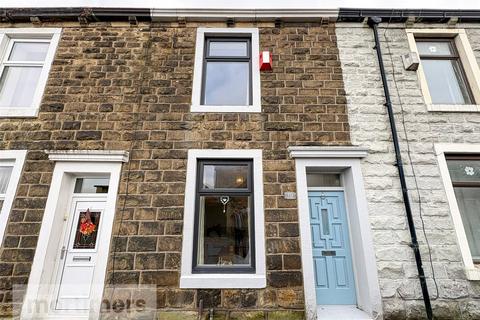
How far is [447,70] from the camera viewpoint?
212 inches

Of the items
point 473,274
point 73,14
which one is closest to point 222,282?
point 473,274

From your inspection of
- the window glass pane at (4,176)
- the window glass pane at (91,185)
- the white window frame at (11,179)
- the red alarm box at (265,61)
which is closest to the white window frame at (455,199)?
the red alarm box at (265,61)

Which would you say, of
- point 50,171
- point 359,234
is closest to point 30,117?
point 50,171

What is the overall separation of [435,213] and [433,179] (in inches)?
23.4

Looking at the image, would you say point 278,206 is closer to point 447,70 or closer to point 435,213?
point 435,213

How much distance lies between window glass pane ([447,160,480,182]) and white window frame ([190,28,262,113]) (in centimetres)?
365

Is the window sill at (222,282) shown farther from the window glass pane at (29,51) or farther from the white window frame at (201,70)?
the window glass pane at (29,51)

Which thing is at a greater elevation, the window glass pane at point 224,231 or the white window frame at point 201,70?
the white window frame at point 201,70

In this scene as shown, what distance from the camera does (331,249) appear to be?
432 cm

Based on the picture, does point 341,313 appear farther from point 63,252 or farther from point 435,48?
point 435,48

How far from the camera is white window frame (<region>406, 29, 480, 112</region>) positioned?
4.83 meters

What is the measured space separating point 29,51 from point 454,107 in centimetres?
873

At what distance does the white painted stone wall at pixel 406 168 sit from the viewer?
154 inches

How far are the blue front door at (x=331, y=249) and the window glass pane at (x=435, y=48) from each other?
12.4 ft
